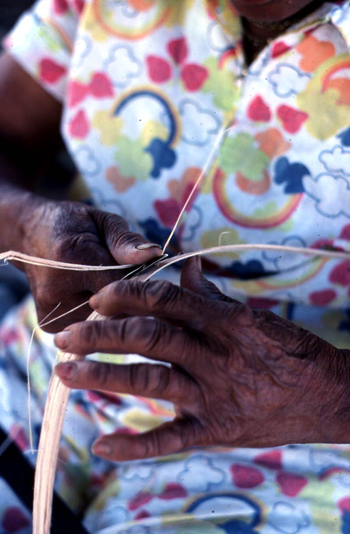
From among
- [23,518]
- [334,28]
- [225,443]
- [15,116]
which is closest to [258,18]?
[334,28]

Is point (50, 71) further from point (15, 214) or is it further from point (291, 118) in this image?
point (291, 118)

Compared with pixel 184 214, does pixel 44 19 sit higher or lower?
higher

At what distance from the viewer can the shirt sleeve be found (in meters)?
1.13

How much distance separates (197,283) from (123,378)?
0.60 feet

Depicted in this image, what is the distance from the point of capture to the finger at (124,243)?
707mm

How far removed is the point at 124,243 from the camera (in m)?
0.74

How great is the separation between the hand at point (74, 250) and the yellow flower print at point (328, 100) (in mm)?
363

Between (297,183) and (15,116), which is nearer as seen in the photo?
(297,183)

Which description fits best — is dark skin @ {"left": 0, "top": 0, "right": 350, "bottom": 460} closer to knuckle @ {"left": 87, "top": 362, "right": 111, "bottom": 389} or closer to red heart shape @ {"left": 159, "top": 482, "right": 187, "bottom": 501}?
knuckle @ {"left": 87, "top": 362, "right": 111, "bottom": 389}

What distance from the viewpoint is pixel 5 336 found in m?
1.20

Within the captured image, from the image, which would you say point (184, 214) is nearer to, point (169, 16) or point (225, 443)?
point (169, 16)

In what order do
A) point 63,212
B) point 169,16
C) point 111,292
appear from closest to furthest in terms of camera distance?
point 111,292, point 63,212, point 169,16

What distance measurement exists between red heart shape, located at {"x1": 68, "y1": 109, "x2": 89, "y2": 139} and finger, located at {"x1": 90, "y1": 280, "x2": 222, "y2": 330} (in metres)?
0.56

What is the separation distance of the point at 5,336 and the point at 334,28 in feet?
2.76
